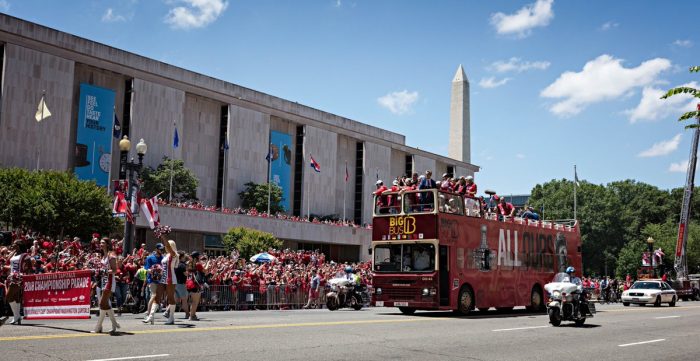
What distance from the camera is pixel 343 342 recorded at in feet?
39.7

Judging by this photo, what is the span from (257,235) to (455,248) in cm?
3255

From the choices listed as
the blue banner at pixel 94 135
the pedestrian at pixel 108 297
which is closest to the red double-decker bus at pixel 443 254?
the pedestrian at pixel 108 297

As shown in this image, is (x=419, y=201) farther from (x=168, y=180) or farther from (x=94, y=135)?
(x=94, y=135)

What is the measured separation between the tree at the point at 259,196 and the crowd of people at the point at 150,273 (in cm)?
3232

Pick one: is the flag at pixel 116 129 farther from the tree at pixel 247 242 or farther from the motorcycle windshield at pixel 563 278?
the motorcycle windshield at pixel 563 278

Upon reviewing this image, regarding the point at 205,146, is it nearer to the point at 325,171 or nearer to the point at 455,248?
the point at 325,171

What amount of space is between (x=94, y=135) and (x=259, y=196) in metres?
18.0

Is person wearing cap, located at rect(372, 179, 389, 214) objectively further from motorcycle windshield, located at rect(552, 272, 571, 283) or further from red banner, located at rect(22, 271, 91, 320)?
red banner, located at rect(22, 271, 91, 320)

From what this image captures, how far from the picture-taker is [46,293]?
14508mm

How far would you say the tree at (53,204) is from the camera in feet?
124

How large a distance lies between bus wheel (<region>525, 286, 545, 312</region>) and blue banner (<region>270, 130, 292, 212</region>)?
48922 millimetres

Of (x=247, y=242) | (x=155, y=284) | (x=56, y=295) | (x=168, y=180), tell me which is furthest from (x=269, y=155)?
(x=56, y=295)

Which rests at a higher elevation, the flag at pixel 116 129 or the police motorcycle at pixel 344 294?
the flag at pixel 116 129

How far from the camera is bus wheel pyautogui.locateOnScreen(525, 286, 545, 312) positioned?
80.4ft
